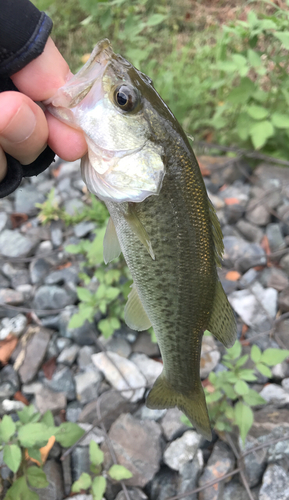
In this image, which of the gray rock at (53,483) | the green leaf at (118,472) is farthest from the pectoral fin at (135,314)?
the gray rock at (53,483)

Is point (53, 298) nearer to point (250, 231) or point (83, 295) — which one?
point (83, 295)

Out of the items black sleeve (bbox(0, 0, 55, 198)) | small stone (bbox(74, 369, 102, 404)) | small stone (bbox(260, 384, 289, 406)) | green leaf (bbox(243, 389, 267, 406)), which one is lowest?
small stone (bbox(260, 384, 289, 406))

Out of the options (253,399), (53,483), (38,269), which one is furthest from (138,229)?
(38,269)

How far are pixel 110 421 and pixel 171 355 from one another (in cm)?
87

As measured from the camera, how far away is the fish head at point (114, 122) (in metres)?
1.20

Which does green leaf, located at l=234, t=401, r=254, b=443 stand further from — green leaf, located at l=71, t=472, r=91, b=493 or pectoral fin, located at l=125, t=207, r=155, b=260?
pectoral fin, located at l=125, t=207, r=155, b=260

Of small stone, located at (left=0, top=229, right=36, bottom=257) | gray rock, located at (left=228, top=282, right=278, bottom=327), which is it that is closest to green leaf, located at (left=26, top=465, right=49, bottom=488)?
gray rock, located at (left=228, top=282, right=278, bottom=327)

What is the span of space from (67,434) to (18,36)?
173 cm

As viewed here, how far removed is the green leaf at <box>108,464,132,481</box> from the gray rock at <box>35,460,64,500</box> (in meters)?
0.31

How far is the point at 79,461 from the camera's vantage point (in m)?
1.92

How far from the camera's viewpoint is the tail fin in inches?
59.7

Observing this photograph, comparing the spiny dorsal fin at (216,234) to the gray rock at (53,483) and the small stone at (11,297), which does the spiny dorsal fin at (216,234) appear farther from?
the small stone at (11,297)

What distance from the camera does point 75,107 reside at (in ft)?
3.90

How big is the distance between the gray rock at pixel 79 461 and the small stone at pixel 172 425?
47cm
